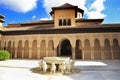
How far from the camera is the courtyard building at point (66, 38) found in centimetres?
2205

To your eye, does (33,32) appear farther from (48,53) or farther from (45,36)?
(48,53)

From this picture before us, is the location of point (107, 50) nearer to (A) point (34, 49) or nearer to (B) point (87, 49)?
(B) point (87, 49)

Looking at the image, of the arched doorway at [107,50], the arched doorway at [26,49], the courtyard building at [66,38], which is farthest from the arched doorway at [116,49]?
the arched doorway at [26,49]

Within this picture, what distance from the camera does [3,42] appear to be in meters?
25.5

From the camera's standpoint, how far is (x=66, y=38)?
24.2 meters

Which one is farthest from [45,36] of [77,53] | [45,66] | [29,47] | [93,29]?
[45,66]

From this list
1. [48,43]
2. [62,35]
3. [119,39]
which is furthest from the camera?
[48,43]

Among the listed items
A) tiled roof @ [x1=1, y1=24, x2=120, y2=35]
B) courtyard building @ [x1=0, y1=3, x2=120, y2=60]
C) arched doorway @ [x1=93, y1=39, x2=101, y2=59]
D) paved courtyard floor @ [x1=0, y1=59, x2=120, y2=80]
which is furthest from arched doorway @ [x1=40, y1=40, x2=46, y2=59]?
paved courtyard floor @ [x1=0, y1=59, x2=120, y2=80]

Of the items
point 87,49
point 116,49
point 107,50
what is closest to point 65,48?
point 87,49

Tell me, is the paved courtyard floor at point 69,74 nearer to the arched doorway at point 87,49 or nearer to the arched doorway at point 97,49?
the arched doorway at point 97,49

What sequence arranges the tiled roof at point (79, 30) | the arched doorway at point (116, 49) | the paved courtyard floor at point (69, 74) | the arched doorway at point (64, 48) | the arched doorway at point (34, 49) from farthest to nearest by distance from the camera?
the arched doorway at point (64, 48) < the arched doorway at point (34, 49) < the arched doorway at point (116, 49) < the tiled roof at point (79, 30) < the paved courtyard floor at point (69, 74)

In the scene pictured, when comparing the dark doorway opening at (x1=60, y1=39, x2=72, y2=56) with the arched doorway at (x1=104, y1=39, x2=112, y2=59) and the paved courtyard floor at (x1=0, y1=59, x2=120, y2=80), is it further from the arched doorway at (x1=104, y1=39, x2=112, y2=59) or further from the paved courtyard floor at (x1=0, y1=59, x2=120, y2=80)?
the paved courtyard floor at (x1=0, y1=59, x2=120, y2=80)

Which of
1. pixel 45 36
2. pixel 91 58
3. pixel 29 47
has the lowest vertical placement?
pixel 91 58

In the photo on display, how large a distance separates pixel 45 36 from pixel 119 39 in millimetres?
10905
